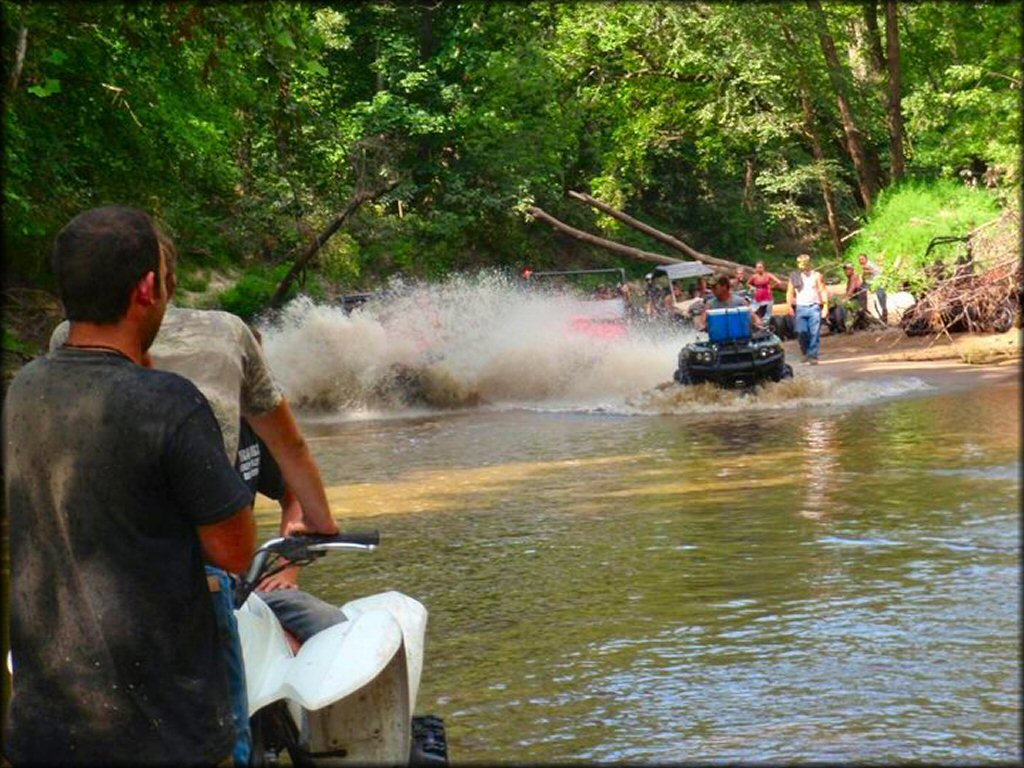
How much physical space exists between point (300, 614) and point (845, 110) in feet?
124

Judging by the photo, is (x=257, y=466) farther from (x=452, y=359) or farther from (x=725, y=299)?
(x=452, y=359)

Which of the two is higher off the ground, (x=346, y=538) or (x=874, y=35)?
(x=874, y=35)

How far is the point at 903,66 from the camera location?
40188 mm

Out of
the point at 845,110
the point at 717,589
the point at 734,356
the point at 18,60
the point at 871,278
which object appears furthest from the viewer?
the point at 845,110

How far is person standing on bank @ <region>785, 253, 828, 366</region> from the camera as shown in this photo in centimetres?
2795

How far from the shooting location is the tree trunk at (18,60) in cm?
1599

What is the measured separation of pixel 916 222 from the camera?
3409cm

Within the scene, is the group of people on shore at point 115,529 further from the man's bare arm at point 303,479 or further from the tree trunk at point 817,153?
the tree trunk at point 817,153

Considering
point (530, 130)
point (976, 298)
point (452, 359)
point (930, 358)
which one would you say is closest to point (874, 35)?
point (530, 130)

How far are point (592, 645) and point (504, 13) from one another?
40589 mm

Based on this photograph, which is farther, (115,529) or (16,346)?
(16,346)

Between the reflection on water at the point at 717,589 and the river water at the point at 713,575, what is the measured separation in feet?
0.08

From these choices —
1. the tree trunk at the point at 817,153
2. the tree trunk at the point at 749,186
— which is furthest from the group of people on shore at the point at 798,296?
the tree trunk at the point at 749,186

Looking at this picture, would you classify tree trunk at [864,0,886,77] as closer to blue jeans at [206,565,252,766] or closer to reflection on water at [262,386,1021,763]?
reflection on water at [262,386,1021,763]
